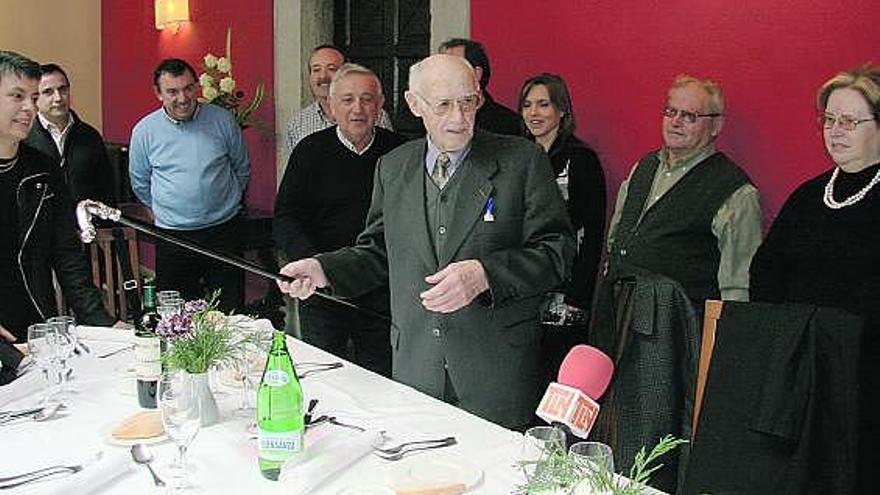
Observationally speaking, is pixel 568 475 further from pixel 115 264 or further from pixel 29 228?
pixel 115 264

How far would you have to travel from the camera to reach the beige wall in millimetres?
7742

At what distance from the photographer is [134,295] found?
4.18 meters

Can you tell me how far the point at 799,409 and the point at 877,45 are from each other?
4.28 ft

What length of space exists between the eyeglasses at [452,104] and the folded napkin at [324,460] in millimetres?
862

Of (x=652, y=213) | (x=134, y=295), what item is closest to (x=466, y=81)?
(x=652, y=213)

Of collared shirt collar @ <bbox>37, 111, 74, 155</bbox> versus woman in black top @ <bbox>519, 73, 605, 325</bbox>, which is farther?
collared shirt collar @ <bbox>37, 111, 74, 155</bbox>

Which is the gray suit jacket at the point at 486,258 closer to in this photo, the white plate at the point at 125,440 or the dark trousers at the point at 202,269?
the white plate at the point at 125,440

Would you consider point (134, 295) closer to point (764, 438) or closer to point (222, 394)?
point (222, 394)

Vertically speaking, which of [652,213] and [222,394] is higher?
[652,213]

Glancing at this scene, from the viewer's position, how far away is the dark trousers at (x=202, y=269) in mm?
4742

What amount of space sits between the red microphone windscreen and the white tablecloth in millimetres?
294

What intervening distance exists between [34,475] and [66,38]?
703 centimetres

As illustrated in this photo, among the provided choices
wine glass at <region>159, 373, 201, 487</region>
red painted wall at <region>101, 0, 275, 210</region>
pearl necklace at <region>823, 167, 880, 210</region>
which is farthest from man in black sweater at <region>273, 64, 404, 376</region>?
red painted wall at <region>101, 0, 275, 210</region>

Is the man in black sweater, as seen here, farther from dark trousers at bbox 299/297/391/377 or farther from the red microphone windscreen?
the red microphone windscreen
